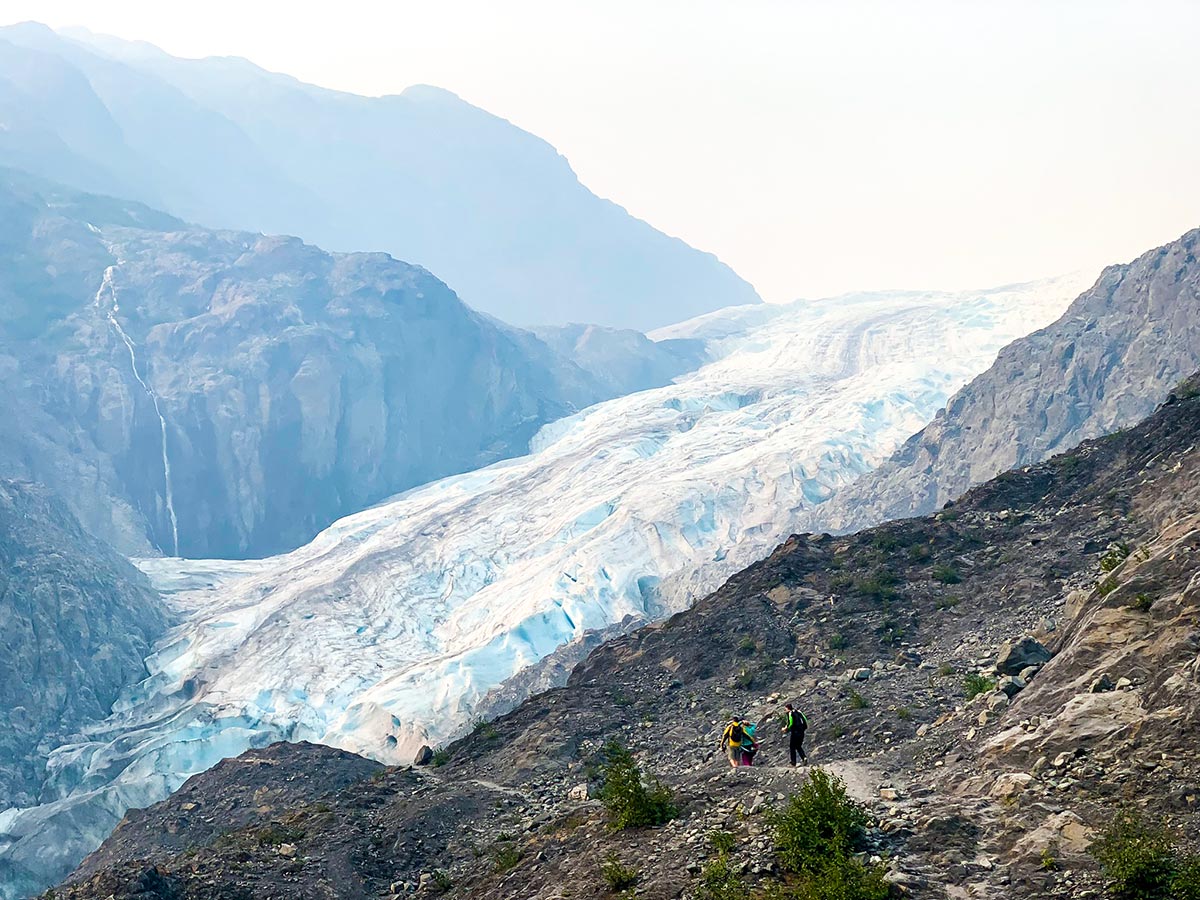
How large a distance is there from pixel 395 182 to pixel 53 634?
136755mm

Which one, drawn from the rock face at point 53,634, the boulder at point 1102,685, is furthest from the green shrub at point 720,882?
the rock face at point 53,634

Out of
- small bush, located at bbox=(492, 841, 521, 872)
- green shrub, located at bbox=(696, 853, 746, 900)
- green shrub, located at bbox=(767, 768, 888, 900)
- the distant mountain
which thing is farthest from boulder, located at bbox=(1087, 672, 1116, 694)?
the distant mountain

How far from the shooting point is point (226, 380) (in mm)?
90312

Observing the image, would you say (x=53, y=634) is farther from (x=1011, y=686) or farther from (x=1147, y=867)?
(x=1147, y=867)

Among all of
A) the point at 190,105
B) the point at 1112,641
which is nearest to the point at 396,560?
the point at 1112,641

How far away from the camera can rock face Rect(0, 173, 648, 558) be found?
85.6m

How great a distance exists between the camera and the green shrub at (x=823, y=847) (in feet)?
30.9

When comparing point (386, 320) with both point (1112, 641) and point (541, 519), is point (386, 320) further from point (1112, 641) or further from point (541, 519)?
point (1112, 641)

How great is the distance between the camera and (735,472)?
69.0 m

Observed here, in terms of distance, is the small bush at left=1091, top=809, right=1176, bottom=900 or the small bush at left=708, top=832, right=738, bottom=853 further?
the small bush at left=708, top=832, right=738, bottom=853

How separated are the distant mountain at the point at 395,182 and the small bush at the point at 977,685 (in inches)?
5943

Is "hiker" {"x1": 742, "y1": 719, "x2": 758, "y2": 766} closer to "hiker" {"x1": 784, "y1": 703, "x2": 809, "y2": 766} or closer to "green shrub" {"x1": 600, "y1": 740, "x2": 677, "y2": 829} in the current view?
"hiker" {"x1": 784, "y1": 703, "x2": 809, "y2": 766}

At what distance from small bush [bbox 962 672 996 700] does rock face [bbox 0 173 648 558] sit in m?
74.9

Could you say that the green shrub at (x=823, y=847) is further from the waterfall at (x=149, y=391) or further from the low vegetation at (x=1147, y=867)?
the waterfall at (x=149, y=391)
